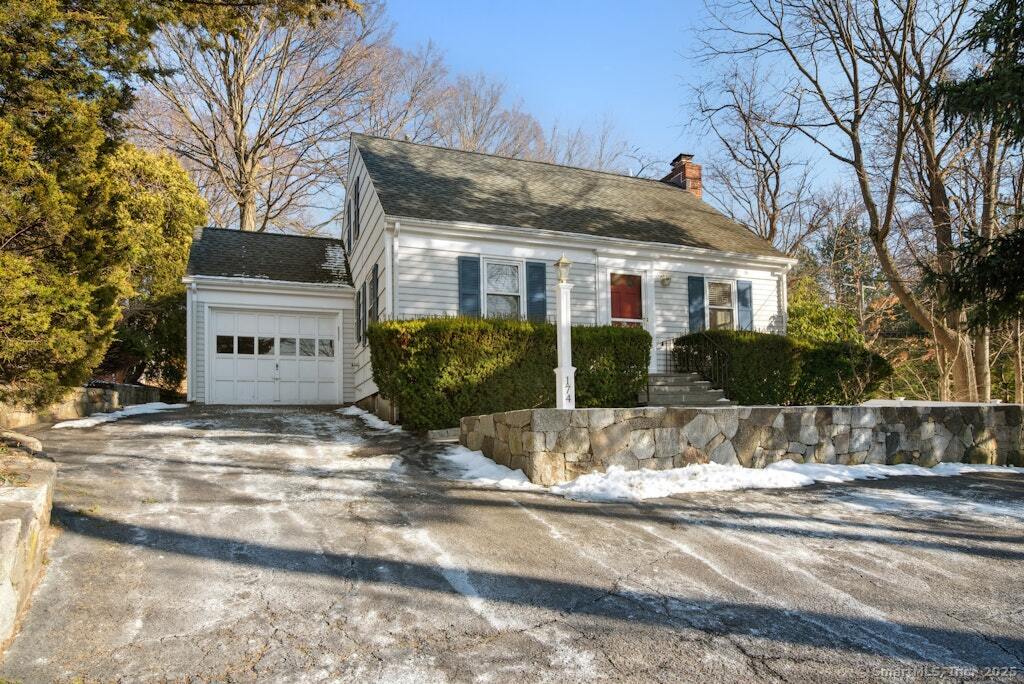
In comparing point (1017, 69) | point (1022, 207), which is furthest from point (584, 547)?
point (1022, 207)

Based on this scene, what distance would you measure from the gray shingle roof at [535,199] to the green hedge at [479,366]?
296 centimetres

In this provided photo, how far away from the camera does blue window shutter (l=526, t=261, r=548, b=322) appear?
12.2 meters

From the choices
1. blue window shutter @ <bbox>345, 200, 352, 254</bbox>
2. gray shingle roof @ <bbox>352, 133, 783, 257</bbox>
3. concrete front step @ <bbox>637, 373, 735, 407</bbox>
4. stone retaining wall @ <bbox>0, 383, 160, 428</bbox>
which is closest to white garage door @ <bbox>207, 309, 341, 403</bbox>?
stone retaining wall @ <bbox>0, 383, 160, 428</bbox>

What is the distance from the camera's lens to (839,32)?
13648mm

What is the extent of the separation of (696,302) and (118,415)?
1088 centimetres

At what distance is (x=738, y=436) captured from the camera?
23.4 feet

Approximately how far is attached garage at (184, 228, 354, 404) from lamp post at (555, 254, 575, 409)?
7.58m

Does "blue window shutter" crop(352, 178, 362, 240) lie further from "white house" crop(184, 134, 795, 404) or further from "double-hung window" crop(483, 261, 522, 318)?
"double-hung window" crop(483, 261, 522, 318)

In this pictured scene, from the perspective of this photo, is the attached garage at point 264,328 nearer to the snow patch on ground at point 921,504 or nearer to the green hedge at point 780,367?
the green hedge at point 780,367

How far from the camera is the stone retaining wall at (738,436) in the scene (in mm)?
6434

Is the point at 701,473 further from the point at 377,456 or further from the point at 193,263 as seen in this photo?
the point at 193,263

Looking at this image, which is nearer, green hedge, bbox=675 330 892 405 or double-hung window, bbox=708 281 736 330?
green hedge, bbox=675 330 892 405

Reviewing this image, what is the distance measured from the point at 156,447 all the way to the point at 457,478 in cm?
374

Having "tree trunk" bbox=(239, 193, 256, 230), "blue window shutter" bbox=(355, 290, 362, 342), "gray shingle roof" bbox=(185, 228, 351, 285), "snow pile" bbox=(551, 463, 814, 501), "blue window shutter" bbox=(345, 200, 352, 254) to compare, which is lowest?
"snow pile" bbox=(551, 463, 814, 501)
